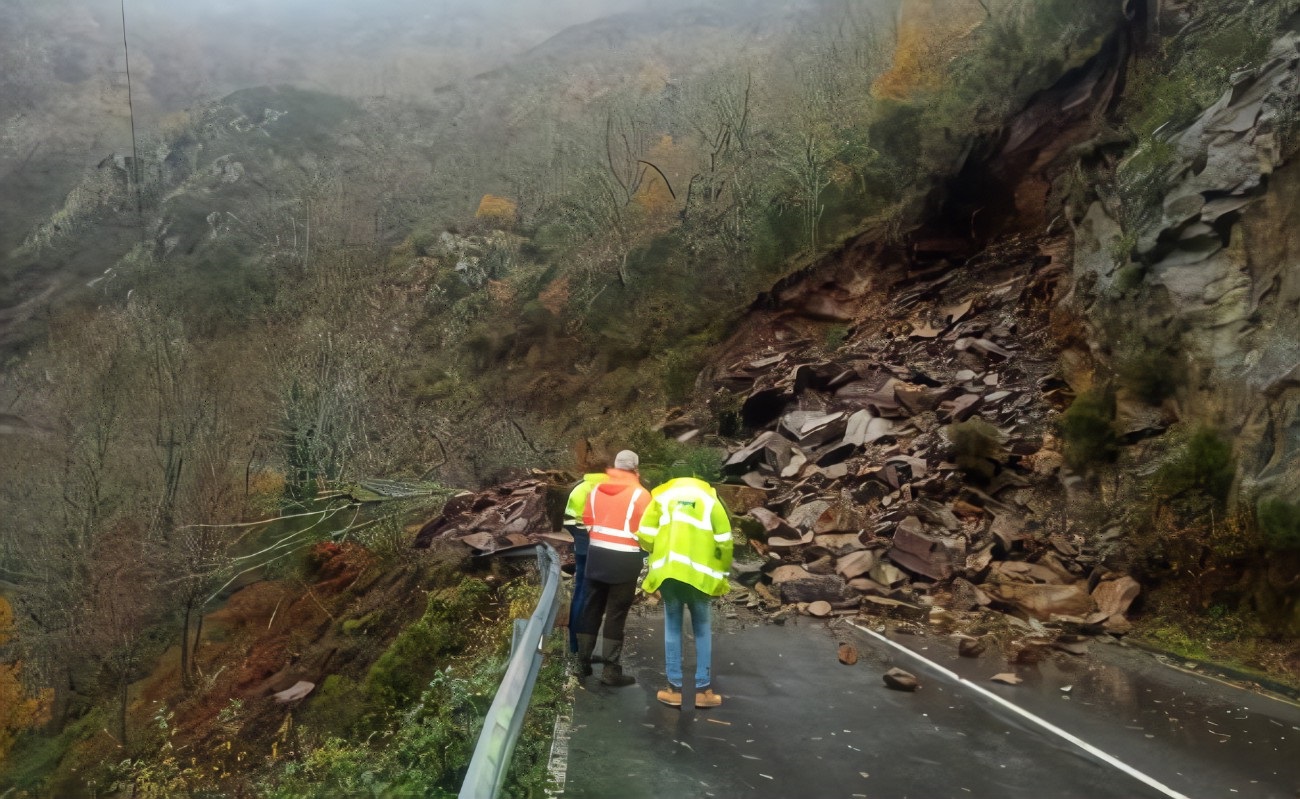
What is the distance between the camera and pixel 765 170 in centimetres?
2575

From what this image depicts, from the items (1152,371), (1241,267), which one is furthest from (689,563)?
(1152,371)

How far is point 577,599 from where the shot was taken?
22.9 feet

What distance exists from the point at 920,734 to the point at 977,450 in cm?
787

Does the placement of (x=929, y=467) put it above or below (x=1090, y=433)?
below

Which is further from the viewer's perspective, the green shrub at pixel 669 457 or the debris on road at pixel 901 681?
the green shrub at pixel 669 457

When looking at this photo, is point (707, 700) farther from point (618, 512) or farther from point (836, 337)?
point (836, 337)

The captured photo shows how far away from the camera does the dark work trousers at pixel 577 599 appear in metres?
6.91

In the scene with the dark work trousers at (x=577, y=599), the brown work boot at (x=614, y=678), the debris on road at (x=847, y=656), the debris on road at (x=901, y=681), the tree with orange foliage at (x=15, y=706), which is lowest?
the tree with orange foliage at (x=15, y=706)

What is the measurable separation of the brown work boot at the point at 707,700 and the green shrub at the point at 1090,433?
319 inches

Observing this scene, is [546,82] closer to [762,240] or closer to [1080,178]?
[762,240]

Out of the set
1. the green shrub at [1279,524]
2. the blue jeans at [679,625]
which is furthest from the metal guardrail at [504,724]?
the green shrub at [1279,524]

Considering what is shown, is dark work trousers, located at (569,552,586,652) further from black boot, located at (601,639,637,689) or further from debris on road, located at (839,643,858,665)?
debris on road, located at (839,643,858,665)

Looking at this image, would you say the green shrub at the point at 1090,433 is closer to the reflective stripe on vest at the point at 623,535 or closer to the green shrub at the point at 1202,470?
the green shrub at the point at 1202,470

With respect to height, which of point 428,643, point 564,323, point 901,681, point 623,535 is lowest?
point 428,643
